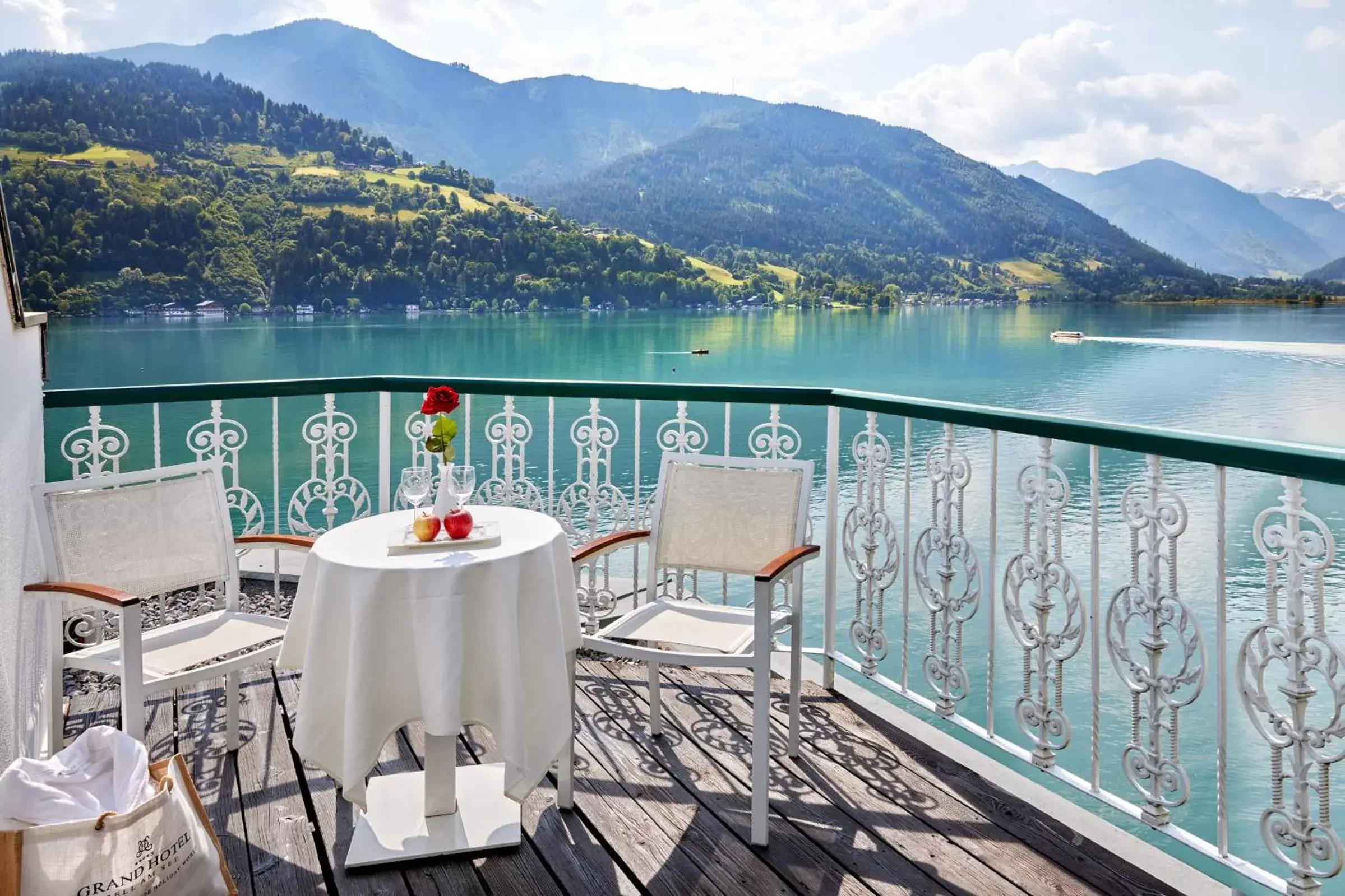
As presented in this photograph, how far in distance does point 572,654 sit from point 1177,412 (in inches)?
1677

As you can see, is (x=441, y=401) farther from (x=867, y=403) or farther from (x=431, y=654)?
(x=867, y=403)

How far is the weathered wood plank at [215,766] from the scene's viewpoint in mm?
2277

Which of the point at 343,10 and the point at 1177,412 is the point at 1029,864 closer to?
the point at 1177,412

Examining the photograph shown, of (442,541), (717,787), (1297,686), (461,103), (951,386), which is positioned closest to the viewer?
(1297,686)

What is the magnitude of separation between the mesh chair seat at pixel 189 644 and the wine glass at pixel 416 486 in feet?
1.73

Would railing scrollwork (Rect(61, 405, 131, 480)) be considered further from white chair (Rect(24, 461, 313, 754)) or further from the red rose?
the red rose

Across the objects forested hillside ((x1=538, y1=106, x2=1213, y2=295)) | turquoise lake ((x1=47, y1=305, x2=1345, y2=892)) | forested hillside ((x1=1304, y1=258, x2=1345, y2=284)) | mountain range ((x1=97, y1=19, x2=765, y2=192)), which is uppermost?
mountain range ((x1=97, y1=19, x2=765, y2=192))

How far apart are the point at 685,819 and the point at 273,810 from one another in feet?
3.64

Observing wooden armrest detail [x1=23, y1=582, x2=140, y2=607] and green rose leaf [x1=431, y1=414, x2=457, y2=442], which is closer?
wooden armrest detail [x1=23, y1=582, x2=140, y2=607]

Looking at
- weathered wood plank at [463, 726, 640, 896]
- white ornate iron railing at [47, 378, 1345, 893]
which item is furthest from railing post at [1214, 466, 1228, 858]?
weathered wood plank at [463, 726, 640, 896]

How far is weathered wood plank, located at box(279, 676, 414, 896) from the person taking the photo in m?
2.13

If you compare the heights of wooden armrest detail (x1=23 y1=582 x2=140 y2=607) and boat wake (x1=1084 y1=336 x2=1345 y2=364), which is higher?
boat wake (x1=1084 y1=336 x2=1345 y2=364)

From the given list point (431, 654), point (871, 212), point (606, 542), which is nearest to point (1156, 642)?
point (606, 542)

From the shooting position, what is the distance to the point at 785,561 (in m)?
2.49
